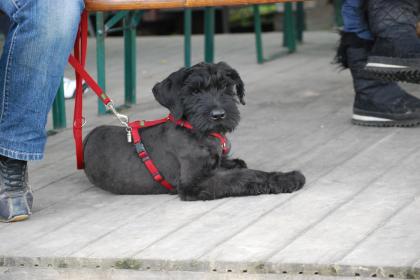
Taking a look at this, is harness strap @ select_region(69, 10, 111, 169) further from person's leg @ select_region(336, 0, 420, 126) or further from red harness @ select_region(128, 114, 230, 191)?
person's leg @ select_region(336, 0, 420, 126)

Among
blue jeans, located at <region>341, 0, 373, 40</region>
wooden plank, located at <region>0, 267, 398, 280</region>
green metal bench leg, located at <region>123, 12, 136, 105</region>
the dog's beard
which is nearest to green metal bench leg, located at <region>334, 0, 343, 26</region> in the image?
green metal bench leg, located at <region>123, 12, 136, 105</region>

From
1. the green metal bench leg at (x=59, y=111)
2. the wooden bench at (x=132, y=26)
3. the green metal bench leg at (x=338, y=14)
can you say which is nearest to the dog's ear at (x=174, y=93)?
the wooden bench at (x=132, y=26)

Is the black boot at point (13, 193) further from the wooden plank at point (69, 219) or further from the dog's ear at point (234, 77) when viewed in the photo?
the dog's ear at point (234, 77)

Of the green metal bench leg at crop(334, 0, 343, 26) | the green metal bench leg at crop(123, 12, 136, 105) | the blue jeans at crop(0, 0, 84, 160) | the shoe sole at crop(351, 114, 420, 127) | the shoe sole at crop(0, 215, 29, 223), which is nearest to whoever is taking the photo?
the blue jeans at crop(0, 0, 84, 160)

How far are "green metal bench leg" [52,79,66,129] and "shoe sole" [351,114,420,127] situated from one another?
61.3 inches

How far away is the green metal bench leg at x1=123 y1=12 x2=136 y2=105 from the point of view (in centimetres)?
586

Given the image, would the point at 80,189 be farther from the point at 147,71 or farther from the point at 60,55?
the point at 147,71

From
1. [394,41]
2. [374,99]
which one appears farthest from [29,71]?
[374,99]

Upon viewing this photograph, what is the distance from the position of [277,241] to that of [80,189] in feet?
3.93

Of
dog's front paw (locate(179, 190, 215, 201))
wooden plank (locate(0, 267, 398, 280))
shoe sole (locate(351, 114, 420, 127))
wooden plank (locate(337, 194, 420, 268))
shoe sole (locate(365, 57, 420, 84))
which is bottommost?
wooden plank (locate(0, 267, 398, 280))

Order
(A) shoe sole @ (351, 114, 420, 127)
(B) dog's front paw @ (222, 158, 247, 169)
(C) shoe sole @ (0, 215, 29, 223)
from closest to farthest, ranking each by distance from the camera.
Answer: (C) shoe sole @ (0, 215, 29, 223)
(B) dog's front paw @ (222, 158, 247, 169)
(A) shoe sole @ (351, 114, 420, 127)

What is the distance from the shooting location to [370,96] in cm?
491

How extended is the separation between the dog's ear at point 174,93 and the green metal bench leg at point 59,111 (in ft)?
4.82

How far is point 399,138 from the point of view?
463 cm
